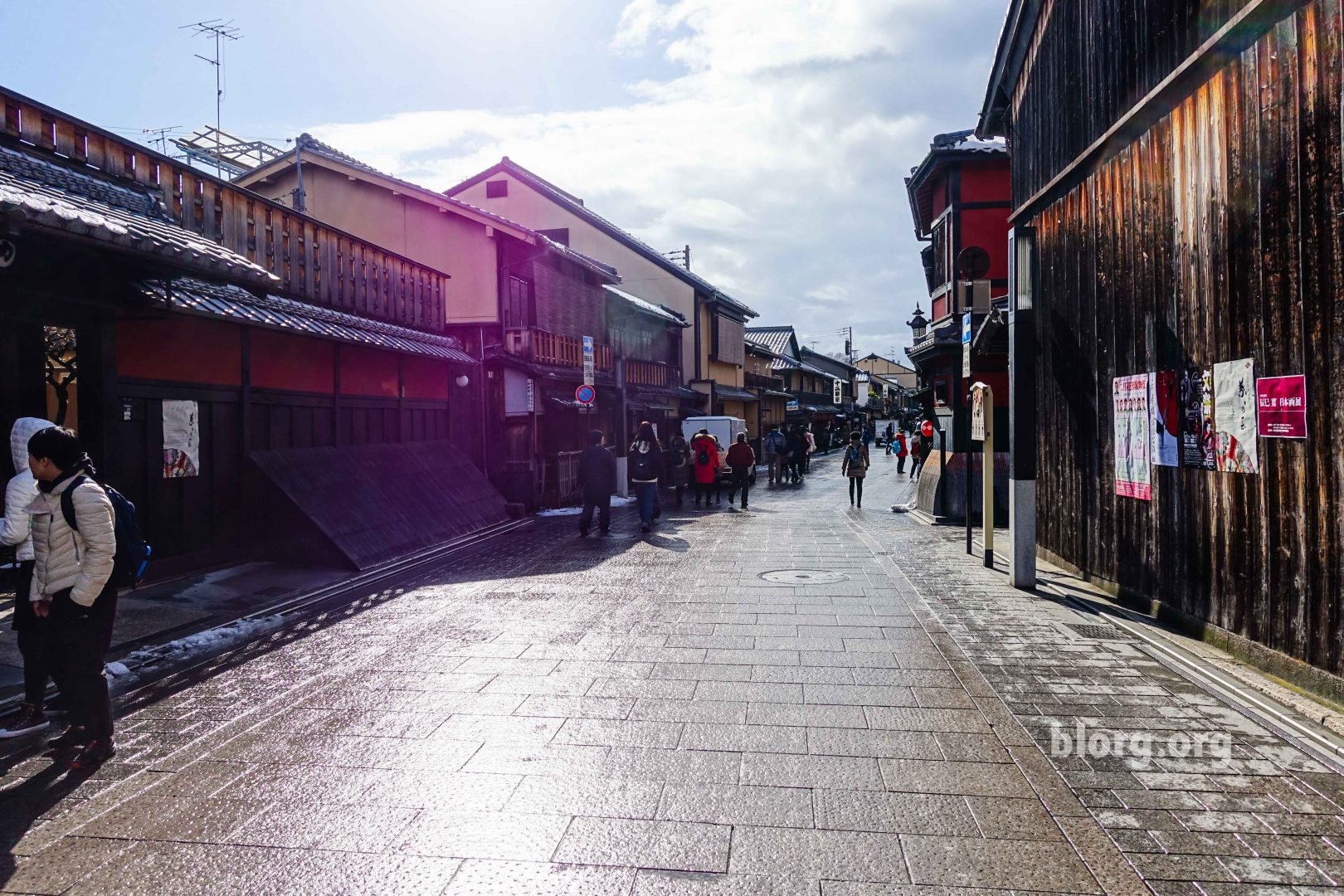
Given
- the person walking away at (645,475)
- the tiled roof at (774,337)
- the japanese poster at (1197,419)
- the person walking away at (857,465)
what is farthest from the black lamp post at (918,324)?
the tiled roof at (774,337)

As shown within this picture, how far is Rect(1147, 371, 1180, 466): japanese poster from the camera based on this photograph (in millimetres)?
7707

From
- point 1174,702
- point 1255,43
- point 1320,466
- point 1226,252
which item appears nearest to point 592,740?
point 1174,702

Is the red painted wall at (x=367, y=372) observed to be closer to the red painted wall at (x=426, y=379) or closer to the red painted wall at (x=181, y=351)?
the red painted wall at (x=426, y=379)

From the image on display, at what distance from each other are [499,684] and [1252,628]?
554 centimetres

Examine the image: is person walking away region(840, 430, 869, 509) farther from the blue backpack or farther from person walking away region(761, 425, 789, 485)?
the blue backpack

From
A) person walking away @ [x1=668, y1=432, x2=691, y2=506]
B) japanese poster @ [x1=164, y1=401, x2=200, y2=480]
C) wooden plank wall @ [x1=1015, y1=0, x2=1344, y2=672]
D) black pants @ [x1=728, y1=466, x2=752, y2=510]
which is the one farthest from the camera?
person walking away @ [x1=668, y1=432, x2=691, y2=506]

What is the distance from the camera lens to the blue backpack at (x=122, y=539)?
4.98 meters

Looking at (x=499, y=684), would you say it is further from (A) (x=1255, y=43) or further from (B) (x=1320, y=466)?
(A) (x=1255, y=43)

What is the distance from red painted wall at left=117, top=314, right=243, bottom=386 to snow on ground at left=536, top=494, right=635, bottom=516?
25.6 feet

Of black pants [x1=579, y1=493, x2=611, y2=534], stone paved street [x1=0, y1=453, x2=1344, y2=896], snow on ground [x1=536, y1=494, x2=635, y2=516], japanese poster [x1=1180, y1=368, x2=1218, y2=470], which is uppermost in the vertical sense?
japanese poster [x1=1180, y1=368, x2=1218, y2=470]

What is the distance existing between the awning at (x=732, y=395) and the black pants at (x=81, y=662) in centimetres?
3607

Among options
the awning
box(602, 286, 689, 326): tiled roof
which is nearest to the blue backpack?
box(602, 286, 689, 326): tiled roof

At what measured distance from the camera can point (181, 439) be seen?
35.0 feet

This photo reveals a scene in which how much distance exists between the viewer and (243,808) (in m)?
4.27
